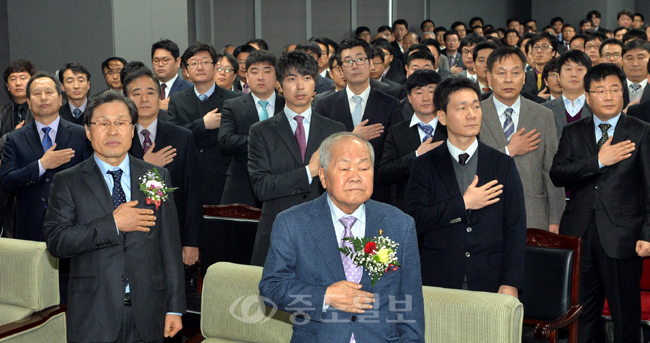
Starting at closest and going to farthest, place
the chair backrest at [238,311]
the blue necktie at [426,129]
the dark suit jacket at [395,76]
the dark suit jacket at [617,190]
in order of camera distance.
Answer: the chair backrest at [238,311] < the dark suit jacket at [617,190] < the blue necktie at [426,129] < the dark suit jacket at [395,76]

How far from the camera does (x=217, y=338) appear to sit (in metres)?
2.92

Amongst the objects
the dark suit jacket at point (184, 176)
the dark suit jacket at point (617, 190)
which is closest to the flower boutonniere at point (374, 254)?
the dark suit jacket at point (184, 176)

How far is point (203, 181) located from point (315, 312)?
3010 mm

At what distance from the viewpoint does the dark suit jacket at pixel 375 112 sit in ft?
14.6

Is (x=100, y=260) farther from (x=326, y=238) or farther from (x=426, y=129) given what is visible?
(x=426, y=129)

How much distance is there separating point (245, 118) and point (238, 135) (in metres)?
0.16

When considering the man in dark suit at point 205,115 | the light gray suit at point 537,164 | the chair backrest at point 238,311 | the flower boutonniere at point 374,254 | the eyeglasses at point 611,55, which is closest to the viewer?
the flower boutonniere at point 374,254

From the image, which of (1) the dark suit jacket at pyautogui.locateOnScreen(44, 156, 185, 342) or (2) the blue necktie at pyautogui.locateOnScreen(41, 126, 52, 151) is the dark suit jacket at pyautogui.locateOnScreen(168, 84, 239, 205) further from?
(1) the dark suit jacket at pyautogui.locateOnScreen(44, 156, 185, 342)

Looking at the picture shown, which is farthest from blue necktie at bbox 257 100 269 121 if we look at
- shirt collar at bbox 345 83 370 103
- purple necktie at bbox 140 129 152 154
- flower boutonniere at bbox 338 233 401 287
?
flower boutonniere at bbox 338 233 401 287

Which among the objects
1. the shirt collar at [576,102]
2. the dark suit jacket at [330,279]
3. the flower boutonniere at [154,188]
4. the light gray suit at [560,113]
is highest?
the shirt collar at [576,102]

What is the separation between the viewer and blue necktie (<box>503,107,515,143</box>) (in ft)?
13.2

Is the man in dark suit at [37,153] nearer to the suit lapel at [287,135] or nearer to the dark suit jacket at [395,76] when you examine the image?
the suit lapel at [287,135]

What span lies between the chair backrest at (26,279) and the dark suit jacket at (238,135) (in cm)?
144

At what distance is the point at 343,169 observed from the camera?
2271 millimetres
